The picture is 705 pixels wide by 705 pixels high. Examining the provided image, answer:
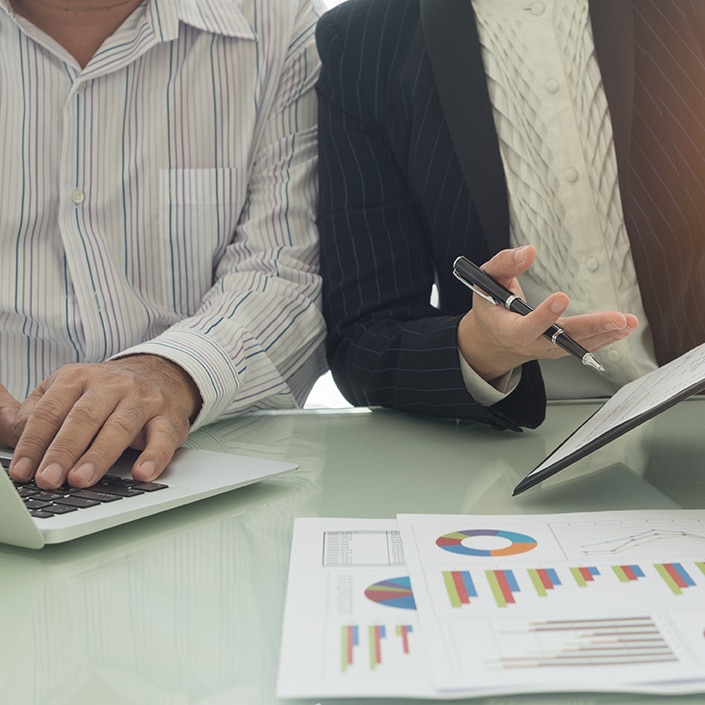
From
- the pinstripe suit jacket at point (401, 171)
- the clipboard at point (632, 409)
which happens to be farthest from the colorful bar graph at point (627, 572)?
the pinstripe suit jacket at point (401, 171)

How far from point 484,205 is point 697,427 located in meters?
0.35

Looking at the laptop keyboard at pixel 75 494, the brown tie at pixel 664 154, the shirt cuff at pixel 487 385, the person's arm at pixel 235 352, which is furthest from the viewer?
the brown tie at pixel 664 154

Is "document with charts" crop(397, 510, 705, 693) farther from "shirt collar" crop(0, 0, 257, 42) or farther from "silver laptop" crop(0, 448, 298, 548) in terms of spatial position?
"shirt collar" crop(0, 0, 257, 42)

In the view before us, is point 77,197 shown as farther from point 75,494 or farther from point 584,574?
point 584,574

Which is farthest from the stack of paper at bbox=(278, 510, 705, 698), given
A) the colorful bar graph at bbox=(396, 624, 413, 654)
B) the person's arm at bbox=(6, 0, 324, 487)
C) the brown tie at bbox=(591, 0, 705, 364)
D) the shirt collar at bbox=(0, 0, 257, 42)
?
the shirt collar at bbox=(0, 0, 257, 42)

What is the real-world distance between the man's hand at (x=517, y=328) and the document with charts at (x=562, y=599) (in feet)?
0.58

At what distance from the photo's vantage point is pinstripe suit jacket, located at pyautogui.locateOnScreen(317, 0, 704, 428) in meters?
1.07

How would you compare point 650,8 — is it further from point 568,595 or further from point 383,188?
point 568,595

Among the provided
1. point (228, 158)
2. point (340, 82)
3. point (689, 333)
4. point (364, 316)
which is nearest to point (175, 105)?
point (228, 158)

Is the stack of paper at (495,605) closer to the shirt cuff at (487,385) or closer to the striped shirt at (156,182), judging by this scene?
the shirt cuff at (487,385)

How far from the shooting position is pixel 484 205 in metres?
1.08

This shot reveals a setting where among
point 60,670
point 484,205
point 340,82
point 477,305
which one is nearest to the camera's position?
point 60,670

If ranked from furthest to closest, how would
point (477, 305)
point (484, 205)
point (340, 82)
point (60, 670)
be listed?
point (340, 82) → point (484, 205) → point (477, 305) → point (60, 670)

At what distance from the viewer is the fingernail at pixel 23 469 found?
71 centimetres
